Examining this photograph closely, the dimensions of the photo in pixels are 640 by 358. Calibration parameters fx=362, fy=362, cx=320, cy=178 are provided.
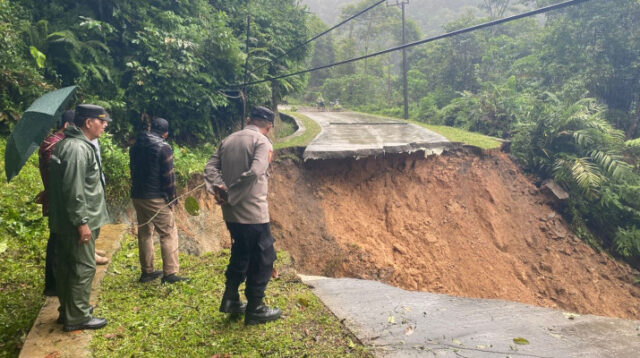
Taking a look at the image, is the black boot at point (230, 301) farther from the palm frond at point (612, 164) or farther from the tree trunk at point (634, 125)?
the tree trunk at point (634, 125)

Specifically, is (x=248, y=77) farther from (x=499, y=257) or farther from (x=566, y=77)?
(x=566, y=77)

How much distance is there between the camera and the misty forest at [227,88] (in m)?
6.83

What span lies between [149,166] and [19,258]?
6.35 ft

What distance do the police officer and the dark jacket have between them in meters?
1.04

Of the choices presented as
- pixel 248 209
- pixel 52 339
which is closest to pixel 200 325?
pixel 52 339

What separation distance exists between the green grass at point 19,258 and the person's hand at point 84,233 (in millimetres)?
1000

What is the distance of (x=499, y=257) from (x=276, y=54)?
31.7 ft

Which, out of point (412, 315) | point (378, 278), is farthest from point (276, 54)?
point (412, 315)

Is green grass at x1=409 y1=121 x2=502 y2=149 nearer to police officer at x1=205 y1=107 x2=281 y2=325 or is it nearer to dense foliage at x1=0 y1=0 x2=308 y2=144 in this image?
dense foliage at x1=0 y1=0 x2=308 y2=144

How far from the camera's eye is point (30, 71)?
6949 mm

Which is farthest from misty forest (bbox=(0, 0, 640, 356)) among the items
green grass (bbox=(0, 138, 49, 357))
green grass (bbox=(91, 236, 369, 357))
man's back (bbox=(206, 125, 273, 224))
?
man's back (bbox=(206, 125, 273, 224))

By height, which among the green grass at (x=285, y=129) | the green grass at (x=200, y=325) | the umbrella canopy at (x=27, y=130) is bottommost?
the green grass at (x=200, y=325)

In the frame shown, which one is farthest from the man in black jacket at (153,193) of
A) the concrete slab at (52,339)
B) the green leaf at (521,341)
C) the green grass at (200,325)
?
the green leaf at (521,341)

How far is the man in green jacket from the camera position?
2996 mm
